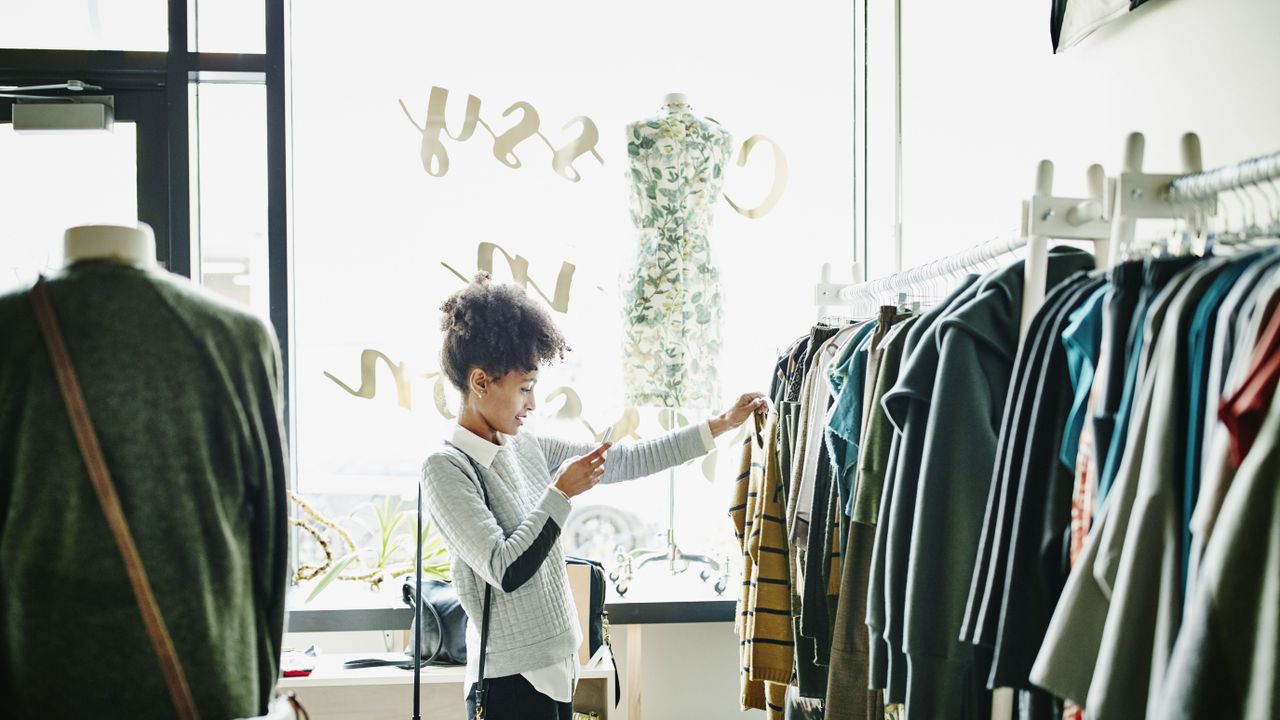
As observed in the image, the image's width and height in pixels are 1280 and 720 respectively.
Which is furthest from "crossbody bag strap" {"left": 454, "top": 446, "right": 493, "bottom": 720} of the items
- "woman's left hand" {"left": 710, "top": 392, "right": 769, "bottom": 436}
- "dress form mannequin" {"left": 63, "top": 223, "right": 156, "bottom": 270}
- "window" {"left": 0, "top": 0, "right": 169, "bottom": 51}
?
"window" {"left": 0, "top": 0, "right": 169, "bottom": 51}

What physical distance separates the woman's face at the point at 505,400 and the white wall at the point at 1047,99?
1.23 metres

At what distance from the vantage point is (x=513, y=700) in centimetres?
188

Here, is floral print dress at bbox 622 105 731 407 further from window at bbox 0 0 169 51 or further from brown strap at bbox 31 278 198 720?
brown strap at bbox 31 278 198 720

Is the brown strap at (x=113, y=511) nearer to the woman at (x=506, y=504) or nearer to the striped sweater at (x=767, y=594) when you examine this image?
the woman at (x=506, y=504)

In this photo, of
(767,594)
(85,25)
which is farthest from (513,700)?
(85,25)

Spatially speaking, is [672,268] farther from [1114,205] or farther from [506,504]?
[1114,205]

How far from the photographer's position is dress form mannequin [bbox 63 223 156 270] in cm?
123

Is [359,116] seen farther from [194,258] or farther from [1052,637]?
[1052,637]

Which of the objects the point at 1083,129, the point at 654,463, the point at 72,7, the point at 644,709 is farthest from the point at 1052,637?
the point at 72,7

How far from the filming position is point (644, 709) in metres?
2.96

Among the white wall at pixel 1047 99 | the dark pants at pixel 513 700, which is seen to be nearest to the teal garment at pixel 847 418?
the white wall at pixel 1047 99

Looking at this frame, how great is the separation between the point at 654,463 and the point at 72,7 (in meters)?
2.21

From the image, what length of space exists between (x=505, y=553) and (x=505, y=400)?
1.12 feet

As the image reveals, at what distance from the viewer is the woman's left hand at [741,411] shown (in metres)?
2.30
